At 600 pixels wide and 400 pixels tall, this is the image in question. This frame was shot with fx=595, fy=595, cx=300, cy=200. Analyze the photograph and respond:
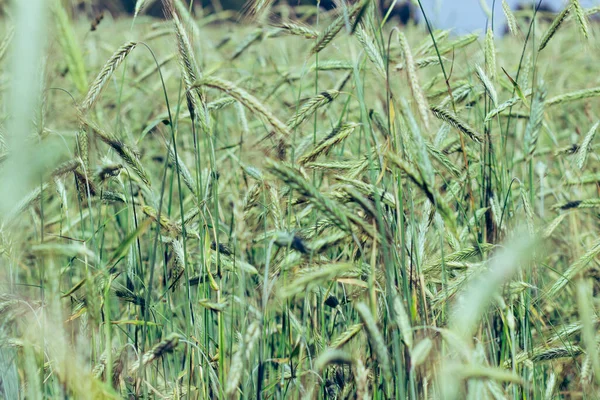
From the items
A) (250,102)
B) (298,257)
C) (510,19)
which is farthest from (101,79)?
(510,19)

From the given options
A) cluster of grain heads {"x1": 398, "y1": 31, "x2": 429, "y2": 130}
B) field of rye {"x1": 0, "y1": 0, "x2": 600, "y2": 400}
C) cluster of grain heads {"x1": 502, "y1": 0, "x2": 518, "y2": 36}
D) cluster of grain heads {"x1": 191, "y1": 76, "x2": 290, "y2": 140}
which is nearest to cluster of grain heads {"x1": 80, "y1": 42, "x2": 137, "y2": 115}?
field of rye {"x1": 0, "y1": 0, "x2": 600, "y2": 400}

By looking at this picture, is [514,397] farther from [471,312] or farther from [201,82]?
[201,82]

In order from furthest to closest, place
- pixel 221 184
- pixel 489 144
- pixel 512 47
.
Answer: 1. pixel 512 47
2. pixel 221 184
3. pixel 489 144

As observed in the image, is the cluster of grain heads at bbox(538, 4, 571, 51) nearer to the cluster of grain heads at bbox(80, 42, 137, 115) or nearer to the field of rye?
the field of rye

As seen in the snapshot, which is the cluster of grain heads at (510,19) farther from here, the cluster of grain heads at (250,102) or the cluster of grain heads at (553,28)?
the cluster of grain heads at (250,102)

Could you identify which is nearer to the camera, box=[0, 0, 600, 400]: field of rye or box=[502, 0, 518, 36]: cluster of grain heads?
box=[0, 0, 600, 400]: field of rye

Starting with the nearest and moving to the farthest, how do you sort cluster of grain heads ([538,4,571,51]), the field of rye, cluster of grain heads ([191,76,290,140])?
the field of rye, cluster of grain heads ([191,76,290,140]), cluster of grain heads ([538,4,571,51])

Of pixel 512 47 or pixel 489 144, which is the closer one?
pixel 489 144

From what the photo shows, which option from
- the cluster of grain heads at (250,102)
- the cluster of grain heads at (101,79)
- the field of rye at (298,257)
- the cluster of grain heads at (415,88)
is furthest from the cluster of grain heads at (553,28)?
the cluster of grain heads at (101,79)

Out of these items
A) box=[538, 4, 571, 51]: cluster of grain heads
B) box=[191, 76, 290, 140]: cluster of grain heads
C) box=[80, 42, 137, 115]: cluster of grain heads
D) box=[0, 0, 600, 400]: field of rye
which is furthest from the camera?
box=[538, 4, 571, 51]: cluster of grain heads

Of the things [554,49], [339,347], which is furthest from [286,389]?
[554,49]

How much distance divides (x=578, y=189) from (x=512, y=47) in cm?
483

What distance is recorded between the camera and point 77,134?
1.41 m

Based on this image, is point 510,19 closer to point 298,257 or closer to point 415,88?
point 415,88
